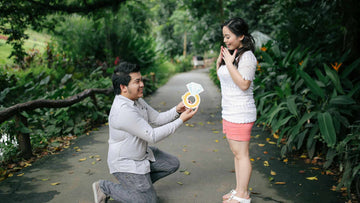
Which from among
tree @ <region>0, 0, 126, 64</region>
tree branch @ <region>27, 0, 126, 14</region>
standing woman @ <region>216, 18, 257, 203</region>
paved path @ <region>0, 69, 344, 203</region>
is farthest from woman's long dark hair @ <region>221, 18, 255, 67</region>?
tree branch @ <region>27, 0, 126, 14</region>

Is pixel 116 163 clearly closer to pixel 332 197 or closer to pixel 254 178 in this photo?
pixel 254 178

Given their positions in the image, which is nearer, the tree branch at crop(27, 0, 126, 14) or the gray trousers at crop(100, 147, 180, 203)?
the gray trousers at crop(100, 147, 180, 203)

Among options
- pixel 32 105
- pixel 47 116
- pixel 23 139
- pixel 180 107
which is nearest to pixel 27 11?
pixel 47 116

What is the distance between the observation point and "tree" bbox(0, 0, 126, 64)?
6.11 m

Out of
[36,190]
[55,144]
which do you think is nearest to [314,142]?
[36,190]

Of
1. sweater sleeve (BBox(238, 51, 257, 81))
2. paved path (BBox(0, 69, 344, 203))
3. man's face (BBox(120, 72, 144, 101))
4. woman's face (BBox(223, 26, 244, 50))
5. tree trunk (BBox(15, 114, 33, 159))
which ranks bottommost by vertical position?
paved path (BBox(0, 69, 344, 203))

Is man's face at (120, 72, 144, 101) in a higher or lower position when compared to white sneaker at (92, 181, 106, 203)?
higher

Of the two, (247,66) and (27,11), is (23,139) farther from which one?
(27,11)

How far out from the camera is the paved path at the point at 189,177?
3070 mm

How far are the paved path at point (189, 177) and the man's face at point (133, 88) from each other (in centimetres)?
127

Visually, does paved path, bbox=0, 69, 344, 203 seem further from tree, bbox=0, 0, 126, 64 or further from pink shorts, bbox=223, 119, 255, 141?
tree, bbox=0, 0, 126, 64

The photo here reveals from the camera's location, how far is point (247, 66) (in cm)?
245

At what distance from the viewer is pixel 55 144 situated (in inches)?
192

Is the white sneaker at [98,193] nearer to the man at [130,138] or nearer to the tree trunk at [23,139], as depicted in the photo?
the man at [130,138]
